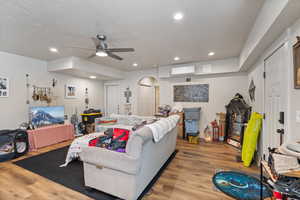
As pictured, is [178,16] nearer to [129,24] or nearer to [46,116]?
[129,24]

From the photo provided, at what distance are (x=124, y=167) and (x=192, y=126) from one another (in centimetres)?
329

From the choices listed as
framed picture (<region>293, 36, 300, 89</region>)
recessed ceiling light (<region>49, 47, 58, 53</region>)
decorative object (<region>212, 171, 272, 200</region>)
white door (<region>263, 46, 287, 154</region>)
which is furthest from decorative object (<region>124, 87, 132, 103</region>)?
framed picture (<region>293, 36, 300, 89</region>)

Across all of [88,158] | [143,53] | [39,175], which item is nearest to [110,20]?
[143,53]

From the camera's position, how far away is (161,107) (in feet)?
16.9

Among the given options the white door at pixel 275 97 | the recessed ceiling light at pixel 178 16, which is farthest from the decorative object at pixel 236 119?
the recessed ceiling light at pixel 178 16

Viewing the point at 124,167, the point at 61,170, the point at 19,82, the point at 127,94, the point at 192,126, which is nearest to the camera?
the point at 124,167

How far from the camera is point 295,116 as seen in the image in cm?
152

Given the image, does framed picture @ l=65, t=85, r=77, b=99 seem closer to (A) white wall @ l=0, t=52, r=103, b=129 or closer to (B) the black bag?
(A) white wall @ l=0, t=52, r=103, b=129

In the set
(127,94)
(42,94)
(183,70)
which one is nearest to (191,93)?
(183,70)

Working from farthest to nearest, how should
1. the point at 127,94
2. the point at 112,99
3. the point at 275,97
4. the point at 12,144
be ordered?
the point at 112,99
the point at 127,94
the point at 12,144
the point at 275,97

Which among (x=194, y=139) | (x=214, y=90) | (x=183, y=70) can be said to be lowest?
(x=194, y=139)

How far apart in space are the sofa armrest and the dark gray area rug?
0.48 meters

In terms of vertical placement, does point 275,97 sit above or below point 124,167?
above

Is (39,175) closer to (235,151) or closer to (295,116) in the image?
(295,116)
